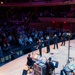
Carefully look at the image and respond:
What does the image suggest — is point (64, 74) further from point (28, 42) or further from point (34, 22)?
point (34, 22)

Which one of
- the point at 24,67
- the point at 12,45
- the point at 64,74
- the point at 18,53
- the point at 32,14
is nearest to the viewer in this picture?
the point at 64,74

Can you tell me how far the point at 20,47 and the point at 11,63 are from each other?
273 cm

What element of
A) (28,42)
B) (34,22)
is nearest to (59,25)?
(34,22)

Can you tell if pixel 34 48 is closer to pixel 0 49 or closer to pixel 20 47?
pixel 20 47

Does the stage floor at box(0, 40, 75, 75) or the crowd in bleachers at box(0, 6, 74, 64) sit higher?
the crowd in bleachers at box(0, 6, 74, 64)

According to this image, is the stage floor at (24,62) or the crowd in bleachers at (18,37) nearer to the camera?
the stage floor at (24,62)

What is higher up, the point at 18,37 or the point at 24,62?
the point at 18,37

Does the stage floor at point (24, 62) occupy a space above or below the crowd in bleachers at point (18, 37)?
below

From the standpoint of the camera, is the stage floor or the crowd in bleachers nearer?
the stage floor

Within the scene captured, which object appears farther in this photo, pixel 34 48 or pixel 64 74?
pixel 34 48

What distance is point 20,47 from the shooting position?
56.2 ft

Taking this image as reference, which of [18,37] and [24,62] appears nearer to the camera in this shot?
[24,62]

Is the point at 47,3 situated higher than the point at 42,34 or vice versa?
the point at 47,3

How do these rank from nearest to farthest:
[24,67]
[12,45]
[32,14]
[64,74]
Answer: [64,74] < [24,67] < [12,45] < [32,14]
